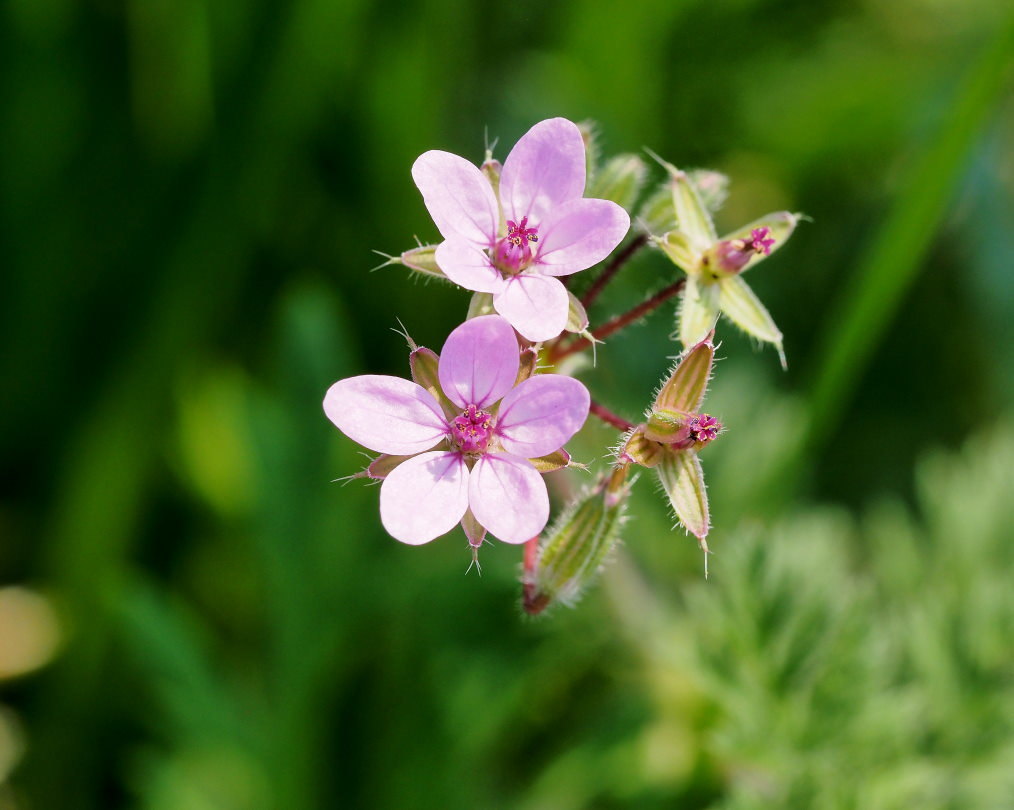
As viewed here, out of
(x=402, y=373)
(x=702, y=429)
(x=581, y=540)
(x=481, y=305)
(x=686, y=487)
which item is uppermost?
(x=402, y=373)

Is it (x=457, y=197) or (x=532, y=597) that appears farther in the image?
(x=532, y=597)

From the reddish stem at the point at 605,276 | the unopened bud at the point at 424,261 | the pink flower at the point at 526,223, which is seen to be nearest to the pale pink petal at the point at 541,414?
the pink flower at the point at 526,223

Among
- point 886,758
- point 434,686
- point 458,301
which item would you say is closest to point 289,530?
point 434,686

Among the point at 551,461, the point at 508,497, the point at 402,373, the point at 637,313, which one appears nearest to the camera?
the point at 508,497

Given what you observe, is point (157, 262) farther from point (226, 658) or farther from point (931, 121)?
point (931, 121)

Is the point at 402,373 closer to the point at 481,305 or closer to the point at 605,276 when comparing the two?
the point at 605,276

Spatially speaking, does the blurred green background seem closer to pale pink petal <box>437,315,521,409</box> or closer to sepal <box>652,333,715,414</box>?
sepal <box>652,333,715,414</box>

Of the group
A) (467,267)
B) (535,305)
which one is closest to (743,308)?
(535,305)
